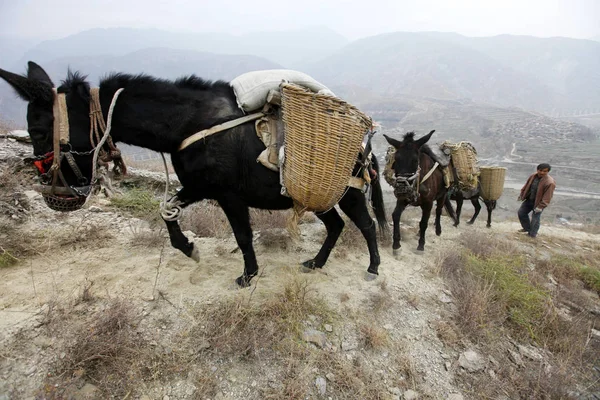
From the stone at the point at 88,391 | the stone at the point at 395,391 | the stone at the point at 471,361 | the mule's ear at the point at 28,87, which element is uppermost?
the mule's ear at the point at 28,87

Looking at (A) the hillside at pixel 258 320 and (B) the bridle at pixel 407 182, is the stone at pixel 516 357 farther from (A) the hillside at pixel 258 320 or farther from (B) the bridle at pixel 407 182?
(B) the bridle at pixel 407 182

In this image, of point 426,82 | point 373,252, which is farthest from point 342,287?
point 426,82

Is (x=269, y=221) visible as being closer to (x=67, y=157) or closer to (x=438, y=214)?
(x=67, y=157)

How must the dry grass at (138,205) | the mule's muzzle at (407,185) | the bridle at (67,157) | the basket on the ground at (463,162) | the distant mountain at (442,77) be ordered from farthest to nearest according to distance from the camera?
the distant mountain at (442,77) < the basket on the ground at (463,162) < the mule's muzzle at (407,185) < the dry grass at (138,205) < the bridle at (67,157)

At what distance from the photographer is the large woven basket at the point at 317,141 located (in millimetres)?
2375

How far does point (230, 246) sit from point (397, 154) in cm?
306

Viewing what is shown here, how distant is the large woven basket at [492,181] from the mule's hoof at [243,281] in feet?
26.8

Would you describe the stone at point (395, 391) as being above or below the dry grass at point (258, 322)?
below

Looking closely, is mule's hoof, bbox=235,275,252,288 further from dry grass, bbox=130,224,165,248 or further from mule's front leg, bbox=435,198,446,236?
mule's front leg, bbox=435,198,446,236

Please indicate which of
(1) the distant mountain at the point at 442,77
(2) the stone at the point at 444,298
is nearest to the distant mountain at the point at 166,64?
(1) the distant mountain at the point at 442,77

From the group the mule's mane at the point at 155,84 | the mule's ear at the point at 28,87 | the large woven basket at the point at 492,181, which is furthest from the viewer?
the large woven basket at the point at 492,181

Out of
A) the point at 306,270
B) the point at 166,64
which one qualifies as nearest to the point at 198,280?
the point at 306,270

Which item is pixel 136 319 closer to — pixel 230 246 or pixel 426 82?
pixel 230 246

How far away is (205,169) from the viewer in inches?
100
